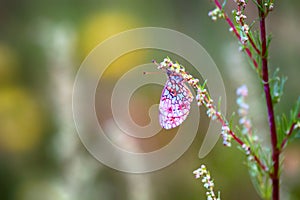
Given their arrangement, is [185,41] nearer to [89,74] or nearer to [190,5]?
[190,5]

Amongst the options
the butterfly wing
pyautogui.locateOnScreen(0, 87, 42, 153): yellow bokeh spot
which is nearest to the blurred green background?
pyautogui.locateOnScreen(0, 87, 42, 153): yellow bokeh spot

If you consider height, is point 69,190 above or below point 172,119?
below

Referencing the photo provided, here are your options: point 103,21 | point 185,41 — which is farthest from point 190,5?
point 103,21

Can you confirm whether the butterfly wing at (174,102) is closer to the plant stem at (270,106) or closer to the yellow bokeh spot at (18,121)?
the plant stem at (270,106)

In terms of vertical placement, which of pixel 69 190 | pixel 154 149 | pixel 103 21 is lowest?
pixel 69 190

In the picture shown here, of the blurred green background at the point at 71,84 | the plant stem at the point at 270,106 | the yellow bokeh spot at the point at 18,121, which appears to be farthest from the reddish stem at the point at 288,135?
the yellow bokeh spot at the point at 18,121

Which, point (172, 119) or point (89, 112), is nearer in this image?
point (172, 119)

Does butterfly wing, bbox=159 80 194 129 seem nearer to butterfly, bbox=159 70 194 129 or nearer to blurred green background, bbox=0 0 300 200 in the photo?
butterfly, bbox=159 70 194 129
